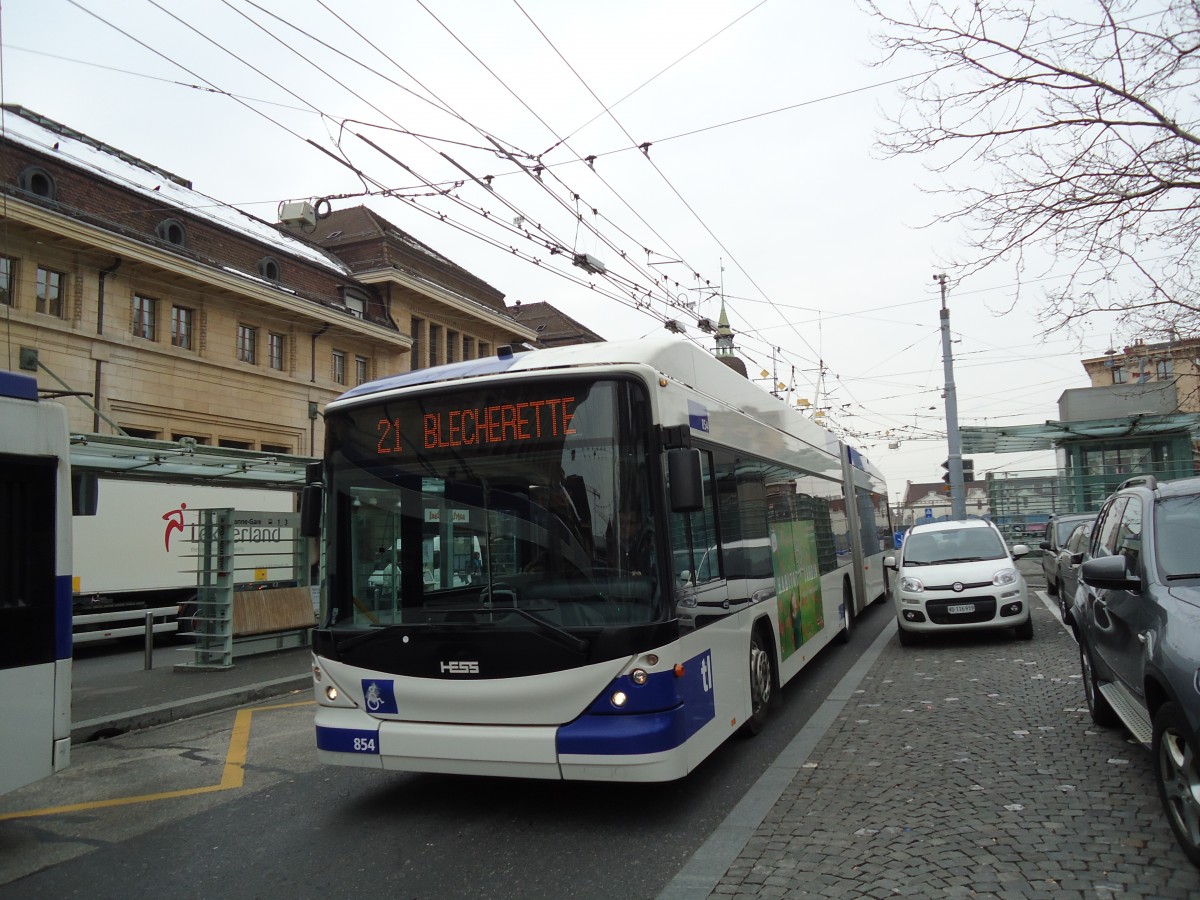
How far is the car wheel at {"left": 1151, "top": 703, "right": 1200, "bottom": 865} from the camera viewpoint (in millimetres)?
3947

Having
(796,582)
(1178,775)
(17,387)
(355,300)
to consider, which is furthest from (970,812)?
(355,300)

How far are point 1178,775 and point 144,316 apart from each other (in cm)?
2706

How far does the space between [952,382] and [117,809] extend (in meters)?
26.4

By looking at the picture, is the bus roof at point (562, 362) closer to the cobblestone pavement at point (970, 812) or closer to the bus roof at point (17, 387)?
the bus roof at point (17, 387)

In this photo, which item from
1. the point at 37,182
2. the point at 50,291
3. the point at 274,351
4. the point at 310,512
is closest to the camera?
the point at 310,512

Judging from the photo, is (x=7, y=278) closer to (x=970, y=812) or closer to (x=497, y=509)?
(x=497, y=509)

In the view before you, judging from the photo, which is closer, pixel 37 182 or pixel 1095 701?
pixel 1095 701

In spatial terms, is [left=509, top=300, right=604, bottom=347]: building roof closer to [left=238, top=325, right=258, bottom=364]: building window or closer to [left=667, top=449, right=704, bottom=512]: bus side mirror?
[left=238, top=325, right=258, bottom=364]: building window

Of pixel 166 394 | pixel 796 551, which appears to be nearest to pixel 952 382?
pixel 796 551

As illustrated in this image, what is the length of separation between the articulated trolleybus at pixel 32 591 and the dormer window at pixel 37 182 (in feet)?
65.5

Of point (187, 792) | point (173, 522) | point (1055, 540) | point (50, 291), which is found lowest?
point (187, 792)

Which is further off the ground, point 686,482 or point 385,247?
point 385,247

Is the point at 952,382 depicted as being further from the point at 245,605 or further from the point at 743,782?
the point at 743,782

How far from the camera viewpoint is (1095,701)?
6.86m
